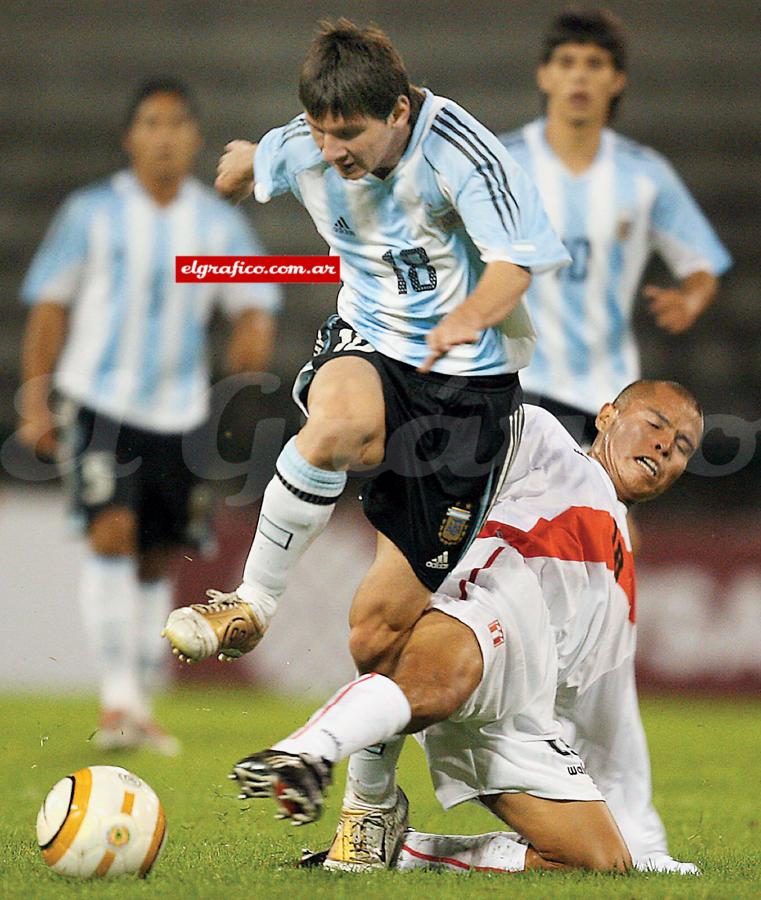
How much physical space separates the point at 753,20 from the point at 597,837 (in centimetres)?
644

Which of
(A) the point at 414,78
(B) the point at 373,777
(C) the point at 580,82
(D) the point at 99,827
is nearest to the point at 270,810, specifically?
(B) the point at 373,777

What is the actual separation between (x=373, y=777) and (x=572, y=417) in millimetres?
2264

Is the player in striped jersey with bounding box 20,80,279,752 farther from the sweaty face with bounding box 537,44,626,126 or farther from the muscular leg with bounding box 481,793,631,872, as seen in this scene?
the muscular leg with bounding box 481,793,631,872

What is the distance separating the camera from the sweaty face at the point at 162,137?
5934 mm

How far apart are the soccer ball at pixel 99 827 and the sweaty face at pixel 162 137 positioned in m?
3.30

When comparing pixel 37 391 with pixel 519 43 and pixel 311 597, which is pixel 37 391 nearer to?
pixel 311 597

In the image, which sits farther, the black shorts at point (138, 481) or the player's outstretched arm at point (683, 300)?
the black shorts at point (138, 481)

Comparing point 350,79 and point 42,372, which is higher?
point 350,79

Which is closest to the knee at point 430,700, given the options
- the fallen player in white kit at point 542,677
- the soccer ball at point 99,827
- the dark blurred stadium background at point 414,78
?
the fallen player in white kit at point 542,677

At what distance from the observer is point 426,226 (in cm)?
358

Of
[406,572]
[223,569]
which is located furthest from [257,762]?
[223,569]

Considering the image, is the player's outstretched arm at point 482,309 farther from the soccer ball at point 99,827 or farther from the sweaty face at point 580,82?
the sweaty face at point 580,82

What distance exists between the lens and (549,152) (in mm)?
5691
